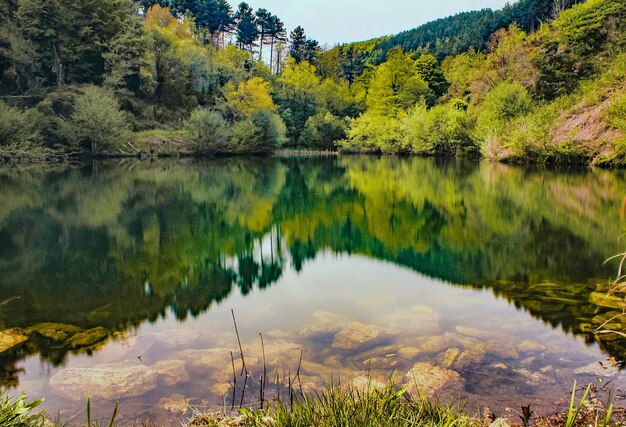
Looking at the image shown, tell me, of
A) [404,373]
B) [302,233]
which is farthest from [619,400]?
[302,233]

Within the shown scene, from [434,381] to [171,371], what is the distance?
2.56 m

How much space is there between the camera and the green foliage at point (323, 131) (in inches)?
2343

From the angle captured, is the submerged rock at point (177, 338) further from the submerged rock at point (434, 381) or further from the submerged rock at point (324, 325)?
the submerged rock at point (434, 381)

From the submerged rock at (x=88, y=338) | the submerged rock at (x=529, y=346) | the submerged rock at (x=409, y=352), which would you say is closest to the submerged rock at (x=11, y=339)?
the submerged rock at (x=88, y=338)

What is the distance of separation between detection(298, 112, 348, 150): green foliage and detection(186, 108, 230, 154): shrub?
17033mm

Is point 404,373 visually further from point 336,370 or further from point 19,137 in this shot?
point 19,137

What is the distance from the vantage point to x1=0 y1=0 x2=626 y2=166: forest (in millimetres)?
31531

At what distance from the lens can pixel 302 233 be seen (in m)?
12.5

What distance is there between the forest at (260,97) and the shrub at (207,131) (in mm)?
139

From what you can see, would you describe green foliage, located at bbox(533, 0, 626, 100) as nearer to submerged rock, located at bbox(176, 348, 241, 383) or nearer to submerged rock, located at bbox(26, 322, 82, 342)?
submerged rock, located at bbox(176, 348, 241, 383)

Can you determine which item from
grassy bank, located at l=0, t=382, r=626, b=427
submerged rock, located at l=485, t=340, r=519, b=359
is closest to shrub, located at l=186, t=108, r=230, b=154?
submerged rock, located at l=485, t=340, r=519, b=359

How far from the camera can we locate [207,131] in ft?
140

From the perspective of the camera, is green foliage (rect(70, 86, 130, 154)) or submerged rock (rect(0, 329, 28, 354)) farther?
green foliage (rect(70, 86, 130, 154))

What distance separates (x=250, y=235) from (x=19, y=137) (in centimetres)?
2801
